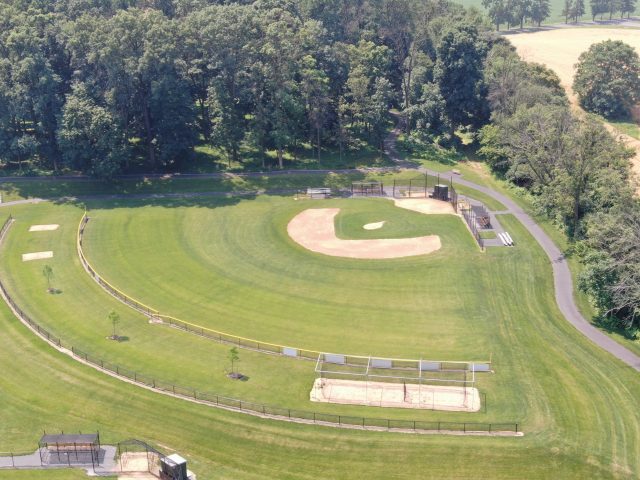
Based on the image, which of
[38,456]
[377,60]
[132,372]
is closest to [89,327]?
[132,372]

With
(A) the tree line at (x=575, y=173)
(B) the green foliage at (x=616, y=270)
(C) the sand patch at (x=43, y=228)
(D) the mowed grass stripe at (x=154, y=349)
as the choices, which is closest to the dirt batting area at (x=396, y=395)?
(D) the mowed grass stripe at (x=154, y=349)

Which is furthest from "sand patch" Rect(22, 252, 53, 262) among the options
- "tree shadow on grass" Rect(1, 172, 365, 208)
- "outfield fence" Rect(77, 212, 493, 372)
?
"tree shadow on grass" Rect(1, 172, 365, 208)

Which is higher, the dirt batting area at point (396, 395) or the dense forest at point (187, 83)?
the dense forest at point (187, 83)

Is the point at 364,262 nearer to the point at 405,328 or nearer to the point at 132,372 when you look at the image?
the point at 405,328

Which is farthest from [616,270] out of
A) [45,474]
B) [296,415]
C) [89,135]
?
[89,135]

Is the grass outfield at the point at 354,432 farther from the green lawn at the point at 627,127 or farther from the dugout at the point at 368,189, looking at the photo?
the green lawn at the point at 627,127

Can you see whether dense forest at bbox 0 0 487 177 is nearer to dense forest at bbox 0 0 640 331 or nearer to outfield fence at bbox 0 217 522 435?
dense forest at bbox 0 0 640 331
